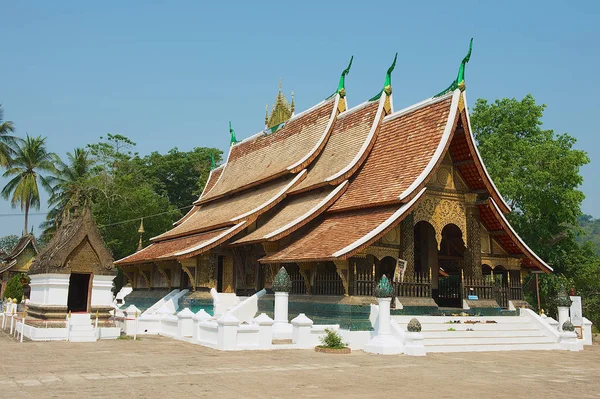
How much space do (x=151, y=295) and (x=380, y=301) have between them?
12.8 meters

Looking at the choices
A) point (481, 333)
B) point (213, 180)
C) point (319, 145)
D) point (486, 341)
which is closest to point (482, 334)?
point (481, 333)

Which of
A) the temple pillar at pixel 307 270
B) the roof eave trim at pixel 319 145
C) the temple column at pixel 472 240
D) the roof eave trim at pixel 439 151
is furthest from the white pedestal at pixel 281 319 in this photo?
the roof eave trim at pixel 319 145

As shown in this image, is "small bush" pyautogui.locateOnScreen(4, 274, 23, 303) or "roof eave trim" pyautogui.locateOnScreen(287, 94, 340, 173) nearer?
"roof eave trim" pyautogui.locateOnScreen(287, 94, 340, 173)

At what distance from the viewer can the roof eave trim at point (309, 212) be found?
1491cm

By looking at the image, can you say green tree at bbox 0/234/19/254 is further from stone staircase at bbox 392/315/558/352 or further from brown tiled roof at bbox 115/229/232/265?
stone staircase at bbox 392/315/558/352

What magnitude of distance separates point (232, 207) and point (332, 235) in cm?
769

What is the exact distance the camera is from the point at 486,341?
41.6 ft

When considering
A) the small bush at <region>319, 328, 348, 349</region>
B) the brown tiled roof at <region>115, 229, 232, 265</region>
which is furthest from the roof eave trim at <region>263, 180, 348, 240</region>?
the small bush at <region>319, 328, 348, 349</region>

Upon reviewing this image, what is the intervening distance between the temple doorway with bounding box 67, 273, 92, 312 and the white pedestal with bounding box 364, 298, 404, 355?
7.35 meters

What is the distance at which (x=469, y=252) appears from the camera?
1544cm

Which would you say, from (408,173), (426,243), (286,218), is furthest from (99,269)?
(426,243)

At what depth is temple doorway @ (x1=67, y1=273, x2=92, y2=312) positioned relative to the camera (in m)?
14.4

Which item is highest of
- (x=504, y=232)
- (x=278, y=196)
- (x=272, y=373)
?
(x=278, y=196)

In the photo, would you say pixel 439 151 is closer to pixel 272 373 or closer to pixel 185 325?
pixel 185 325
